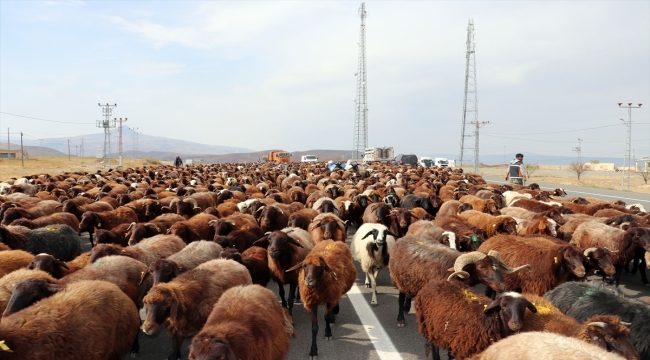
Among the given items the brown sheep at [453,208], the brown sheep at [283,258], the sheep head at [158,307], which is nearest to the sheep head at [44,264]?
the sheep head at [158,307]

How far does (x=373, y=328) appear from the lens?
6824 millimetres

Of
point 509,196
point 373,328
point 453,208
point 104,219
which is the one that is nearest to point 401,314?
point 373,328

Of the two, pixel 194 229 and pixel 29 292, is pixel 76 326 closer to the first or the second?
pixel 29 292

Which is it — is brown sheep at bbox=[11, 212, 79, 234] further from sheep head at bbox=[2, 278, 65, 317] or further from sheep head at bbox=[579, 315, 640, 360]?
sheep head at bbox=[579, 315, 640, 360]

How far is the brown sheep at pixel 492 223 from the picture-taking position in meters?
9.55

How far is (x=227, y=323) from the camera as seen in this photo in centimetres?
421

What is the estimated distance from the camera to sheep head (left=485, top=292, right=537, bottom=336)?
14.1 feet

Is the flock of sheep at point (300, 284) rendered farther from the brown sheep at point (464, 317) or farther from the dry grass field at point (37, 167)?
Result: the dry grass field at point (37, 167)

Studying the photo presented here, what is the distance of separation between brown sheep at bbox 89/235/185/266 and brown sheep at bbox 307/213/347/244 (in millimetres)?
2956

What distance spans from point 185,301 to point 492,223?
25.0 ft

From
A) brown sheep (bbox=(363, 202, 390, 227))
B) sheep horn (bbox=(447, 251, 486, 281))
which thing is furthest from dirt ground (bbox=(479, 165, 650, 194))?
sheep horn (bbox=(447, 251, 486, 281))

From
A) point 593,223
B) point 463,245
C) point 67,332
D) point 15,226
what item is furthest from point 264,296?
point 593,223

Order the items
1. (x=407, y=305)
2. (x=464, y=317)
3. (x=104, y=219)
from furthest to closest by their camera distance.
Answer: (x=104, y=219) → (x=407, y=305) → (x=464, y=317)

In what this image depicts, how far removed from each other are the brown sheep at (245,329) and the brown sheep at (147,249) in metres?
3.04
